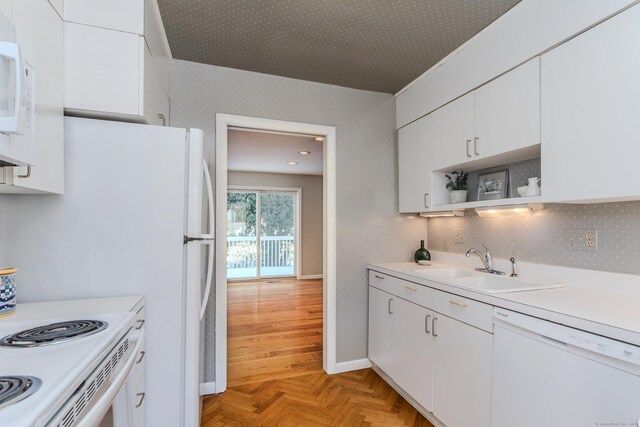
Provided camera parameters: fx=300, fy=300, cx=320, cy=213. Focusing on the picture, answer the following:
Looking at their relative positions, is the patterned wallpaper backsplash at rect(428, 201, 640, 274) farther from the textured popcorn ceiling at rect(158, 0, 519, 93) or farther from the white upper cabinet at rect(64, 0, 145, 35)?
the white upper cabinet at rect(64, 0, 145, 35)

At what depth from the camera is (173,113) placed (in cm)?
225

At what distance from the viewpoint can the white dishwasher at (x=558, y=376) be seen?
3.26 ft

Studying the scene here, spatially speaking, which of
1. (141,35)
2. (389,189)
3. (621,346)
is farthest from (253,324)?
(621,346)

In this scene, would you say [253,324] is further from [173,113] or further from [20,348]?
[20,348]

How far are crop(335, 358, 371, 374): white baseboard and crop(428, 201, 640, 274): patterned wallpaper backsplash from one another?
4.22 ft

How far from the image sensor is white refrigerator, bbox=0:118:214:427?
4.17 ft

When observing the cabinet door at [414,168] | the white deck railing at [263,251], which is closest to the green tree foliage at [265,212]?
the white deck railing at [263,251]

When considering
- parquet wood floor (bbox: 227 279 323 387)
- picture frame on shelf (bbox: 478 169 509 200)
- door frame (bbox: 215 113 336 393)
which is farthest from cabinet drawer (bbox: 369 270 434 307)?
parquet wood floor (bbox: 227 279 323 387)

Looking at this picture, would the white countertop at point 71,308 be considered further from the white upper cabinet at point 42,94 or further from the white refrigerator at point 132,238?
the white upper cabinet at point 42,94

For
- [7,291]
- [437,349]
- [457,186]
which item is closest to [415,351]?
[437,349]

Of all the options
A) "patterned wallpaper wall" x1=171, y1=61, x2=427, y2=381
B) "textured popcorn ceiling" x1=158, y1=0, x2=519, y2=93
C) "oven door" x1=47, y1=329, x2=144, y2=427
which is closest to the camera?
"oven door" x1=47, y1=329, x2=144, y2=427

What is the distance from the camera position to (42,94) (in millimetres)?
1140

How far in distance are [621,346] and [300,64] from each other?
236 centimetres

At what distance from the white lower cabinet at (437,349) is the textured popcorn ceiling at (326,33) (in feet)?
5.36
